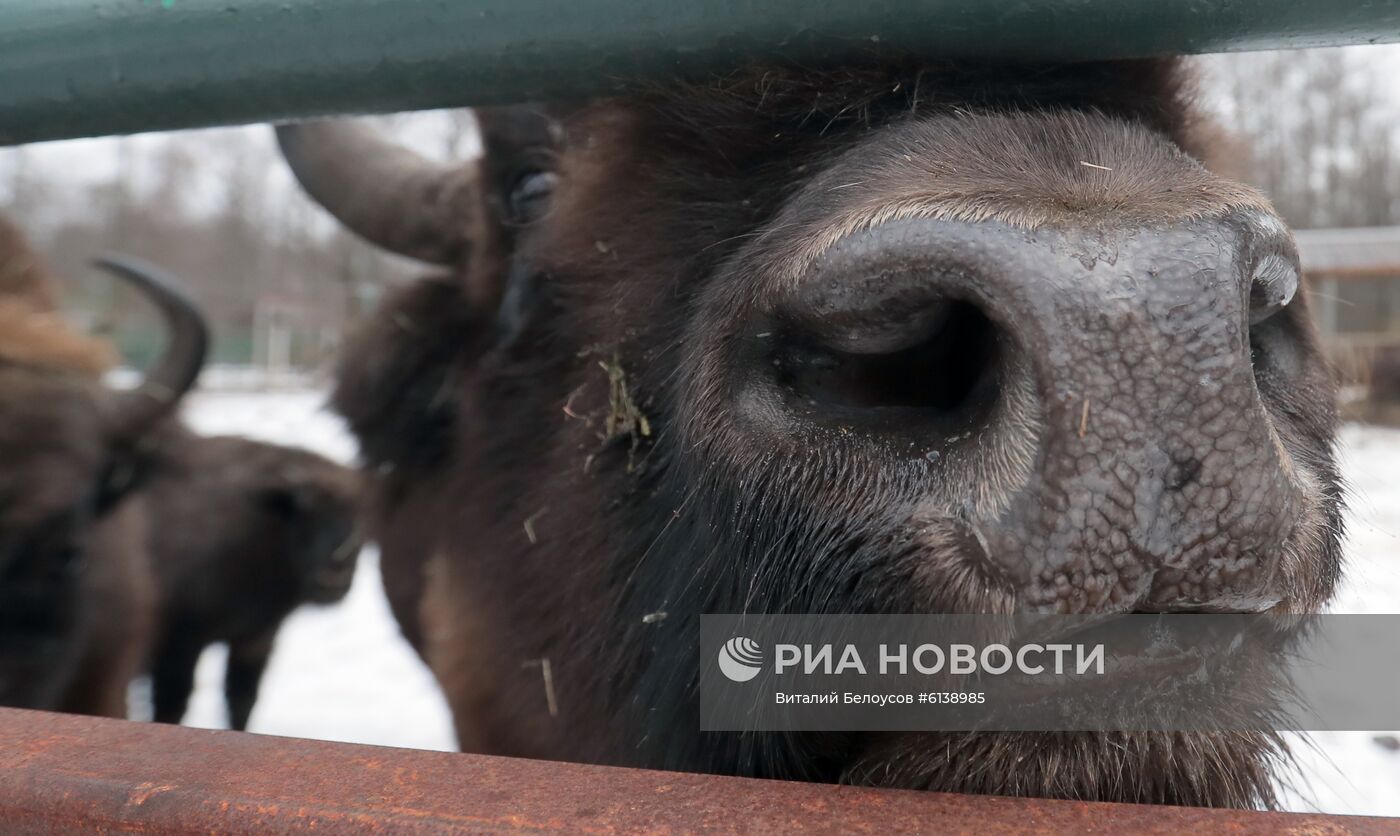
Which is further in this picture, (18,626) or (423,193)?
(18,626)

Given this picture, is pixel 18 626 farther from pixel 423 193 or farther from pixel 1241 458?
pixel 1241 458

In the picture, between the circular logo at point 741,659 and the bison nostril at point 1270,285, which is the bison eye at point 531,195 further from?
the bison nostril at point 1270,285

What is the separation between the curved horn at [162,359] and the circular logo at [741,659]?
4.89 metres

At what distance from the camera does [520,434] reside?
8.29ft

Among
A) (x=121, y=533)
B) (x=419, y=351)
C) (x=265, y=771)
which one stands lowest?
(x=121, y=533)

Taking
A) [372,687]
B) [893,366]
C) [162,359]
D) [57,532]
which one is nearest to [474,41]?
[893,366]

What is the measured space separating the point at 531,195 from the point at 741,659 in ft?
5.04

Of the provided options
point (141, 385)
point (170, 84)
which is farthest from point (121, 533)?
point (170, 84)

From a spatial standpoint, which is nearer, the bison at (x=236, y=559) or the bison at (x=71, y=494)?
the bison at (x=71, y=494)

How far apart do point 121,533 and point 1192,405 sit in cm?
621

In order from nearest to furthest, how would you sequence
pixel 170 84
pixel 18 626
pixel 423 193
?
1. pixel 170 84
2. pixel 423 193
3. pixel 18 626

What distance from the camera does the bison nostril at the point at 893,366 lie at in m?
1.23

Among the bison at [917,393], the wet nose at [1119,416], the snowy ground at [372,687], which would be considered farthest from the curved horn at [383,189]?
the wet nose at [1119,416]

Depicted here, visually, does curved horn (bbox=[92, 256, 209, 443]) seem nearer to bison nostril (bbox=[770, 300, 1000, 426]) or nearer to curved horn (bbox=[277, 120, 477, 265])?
curved horn (bbox=[277, 120, 477, 265])
